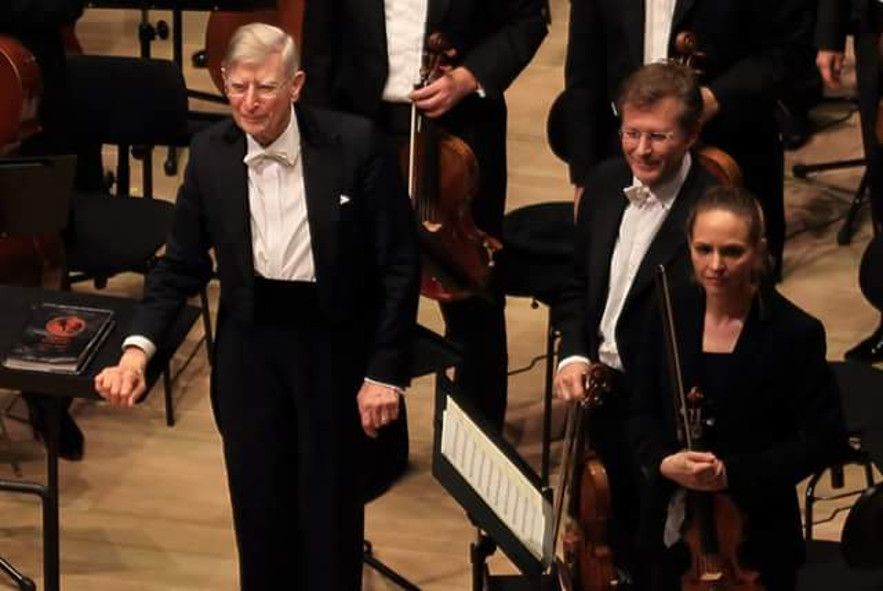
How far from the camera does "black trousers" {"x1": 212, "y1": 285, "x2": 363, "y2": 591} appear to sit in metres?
4.24

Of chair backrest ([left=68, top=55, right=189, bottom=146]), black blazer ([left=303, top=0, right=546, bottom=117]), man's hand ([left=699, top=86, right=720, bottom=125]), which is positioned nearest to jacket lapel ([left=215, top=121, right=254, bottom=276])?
black blazer ([left=303, top=0, right=546, bottom=117])

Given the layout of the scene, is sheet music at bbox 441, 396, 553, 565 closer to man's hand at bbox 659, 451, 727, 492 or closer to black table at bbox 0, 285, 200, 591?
man's hand at bbox 659, 451, 727, 492

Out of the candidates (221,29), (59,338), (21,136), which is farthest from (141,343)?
(221,29)

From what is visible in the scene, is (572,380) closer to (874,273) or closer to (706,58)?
(706,58)

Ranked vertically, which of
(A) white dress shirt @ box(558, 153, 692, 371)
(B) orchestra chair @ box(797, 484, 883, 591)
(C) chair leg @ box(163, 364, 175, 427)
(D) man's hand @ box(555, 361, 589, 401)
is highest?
(A) white dress shirt @ box(558, 153, 692, 371)

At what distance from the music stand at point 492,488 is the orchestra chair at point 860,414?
3.85ft

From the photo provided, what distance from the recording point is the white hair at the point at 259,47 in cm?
402

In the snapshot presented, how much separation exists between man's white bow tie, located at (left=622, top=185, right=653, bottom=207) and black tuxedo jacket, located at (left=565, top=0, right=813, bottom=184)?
2.25 ft

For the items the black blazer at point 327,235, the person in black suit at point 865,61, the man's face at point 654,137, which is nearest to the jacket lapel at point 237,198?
the black blazer at point 327,235

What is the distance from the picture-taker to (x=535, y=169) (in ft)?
25.0

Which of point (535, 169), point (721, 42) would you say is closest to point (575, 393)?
point (721, 42)

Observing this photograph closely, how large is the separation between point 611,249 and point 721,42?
0.88 m

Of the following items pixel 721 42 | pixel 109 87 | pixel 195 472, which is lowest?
pixel 195 472

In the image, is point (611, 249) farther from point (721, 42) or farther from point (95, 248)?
point (95, 248)
